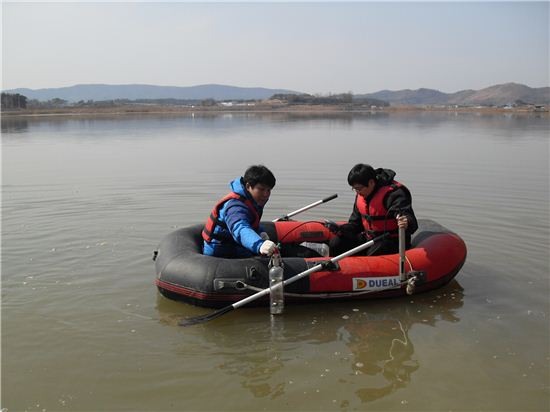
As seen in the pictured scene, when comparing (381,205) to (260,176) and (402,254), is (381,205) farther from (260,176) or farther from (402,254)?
(260,176)

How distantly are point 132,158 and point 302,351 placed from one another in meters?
14.4

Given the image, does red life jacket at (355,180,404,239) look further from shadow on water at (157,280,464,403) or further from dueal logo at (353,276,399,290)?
shadow on water at (157,280,464,403)

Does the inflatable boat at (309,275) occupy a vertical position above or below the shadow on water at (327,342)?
above

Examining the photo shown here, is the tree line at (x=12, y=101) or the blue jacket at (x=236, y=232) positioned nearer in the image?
the blue jacket at (x=236, y=232)

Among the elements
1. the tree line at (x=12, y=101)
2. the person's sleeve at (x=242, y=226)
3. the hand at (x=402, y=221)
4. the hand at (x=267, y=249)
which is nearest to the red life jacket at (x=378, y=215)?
the hand at (x=402, y=221)

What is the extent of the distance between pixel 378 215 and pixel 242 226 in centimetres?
170

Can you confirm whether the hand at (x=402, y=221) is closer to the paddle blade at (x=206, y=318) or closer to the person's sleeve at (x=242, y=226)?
the person's sleeve at (x=242, y=226)

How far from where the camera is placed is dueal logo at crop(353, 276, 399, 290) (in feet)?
19.9

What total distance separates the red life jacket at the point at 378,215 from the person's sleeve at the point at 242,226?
1426 mm

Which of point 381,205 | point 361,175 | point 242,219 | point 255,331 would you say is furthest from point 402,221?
point 255,331

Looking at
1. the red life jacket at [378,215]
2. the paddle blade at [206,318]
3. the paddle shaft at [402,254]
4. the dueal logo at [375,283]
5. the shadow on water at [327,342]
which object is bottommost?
the shadow on water at [327,342]

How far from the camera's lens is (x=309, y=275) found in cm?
601

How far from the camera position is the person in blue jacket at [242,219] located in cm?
566

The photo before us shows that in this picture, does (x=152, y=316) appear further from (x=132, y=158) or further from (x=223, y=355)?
(x=132, y=158)
